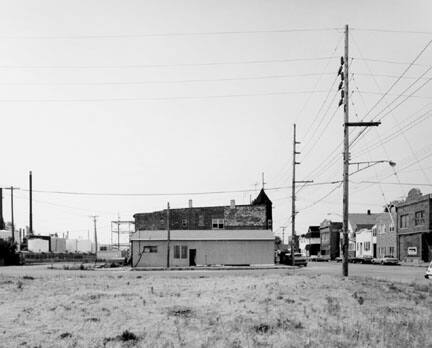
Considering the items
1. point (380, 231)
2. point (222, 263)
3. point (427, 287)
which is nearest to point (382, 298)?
point (427, 287)

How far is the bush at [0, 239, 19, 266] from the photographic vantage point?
2702 inches

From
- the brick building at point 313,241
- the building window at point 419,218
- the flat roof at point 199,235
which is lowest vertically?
the brick building at point 313,241

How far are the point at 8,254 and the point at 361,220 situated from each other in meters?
73.0

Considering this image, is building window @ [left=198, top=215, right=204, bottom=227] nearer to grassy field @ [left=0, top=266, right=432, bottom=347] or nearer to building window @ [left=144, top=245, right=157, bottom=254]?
building window @ [left=144, top=245, right=157, bottom=254]

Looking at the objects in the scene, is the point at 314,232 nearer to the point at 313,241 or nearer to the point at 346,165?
the point at 313,241

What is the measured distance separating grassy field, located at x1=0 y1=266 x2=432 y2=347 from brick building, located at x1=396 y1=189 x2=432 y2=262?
48.9m

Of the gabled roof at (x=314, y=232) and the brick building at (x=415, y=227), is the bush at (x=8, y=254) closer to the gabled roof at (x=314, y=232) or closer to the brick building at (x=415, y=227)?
the brick building at (x=415, y=227)

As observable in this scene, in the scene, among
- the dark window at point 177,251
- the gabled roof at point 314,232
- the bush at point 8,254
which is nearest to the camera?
the dark window at point 177,251

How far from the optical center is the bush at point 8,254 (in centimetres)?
6862

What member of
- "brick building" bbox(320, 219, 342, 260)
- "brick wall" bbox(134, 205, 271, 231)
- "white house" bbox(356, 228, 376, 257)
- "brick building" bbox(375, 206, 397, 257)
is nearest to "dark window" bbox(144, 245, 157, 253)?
"brick wall" bbox(134, 205, 271, 231)

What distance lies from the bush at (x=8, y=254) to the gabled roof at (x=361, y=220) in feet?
220

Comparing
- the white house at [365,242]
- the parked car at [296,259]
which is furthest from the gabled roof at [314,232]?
the parked car at [296,259]

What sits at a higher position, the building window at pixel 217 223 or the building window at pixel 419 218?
the building window at pixel 419 218

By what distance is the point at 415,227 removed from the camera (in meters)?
74.8
